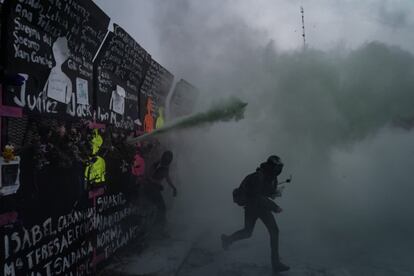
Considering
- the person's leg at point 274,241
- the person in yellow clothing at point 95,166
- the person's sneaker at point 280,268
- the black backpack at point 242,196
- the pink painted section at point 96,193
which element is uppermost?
→ the person in yellow clothing at point 95,166

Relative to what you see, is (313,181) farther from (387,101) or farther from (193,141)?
(193,141)

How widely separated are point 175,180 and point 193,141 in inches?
65.4

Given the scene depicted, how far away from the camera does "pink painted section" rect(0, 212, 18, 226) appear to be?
3.09 metres

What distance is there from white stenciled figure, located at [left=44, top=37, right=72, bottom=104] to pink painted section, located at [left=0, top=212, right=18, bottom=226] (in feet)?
4.06

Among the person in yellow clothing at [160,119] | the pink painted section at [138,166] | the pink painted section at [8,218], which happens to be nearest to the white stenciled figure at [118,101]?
the pink painted section at [138,166]

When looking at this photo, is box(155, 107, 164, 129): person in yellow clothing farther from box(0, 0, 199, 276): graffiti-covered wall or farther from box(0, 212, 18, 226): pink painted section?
box(0, 212, 18, 226): pink painted section

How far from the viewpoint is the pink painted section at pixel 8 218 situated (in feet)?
10.2

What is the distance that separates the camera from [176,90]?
956cm

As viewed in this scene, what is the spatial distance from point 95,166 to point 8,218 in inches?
68.8

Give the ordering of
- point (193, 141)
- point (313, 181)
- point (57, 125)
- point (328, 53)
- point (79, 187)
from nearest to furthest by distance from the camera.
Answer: point (57, 125)
point (79, 187)
point (328, 53)
point (313, 181)
point (193, 141)

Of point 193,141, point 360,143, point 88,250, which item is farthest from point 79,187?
point 360,143

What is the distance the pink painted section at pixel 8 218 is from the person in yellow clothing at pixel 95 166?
140 cm

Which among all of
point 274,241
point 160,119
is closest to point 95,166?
point 274,241

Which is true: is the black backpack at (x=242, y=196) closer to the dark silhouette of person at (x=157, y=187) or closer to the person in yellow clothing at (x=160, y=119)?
the dark silhouette of person at (x=157, y=187)
